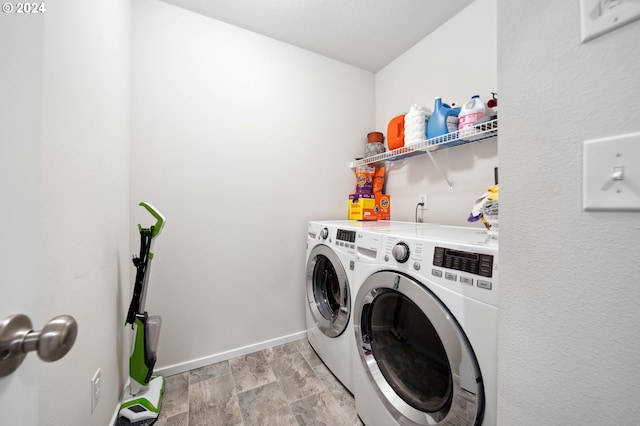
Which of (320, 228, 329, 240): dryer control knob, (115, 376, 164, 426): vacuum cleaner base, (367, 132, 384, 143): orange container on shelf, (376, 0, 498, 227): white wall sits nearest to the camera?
(115, 376, 164, 426): vacuum cleaner base

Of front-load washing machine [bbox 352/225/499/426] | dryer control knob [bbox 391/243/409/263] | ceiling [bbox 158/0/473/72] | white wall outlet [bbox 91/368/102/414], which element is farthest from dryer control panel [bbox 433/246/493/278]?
ceiling [bbox 158/0/473/72]

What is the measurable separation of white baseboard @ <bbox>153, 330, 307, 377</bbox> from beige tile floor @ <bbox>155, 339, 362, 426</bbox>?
0.03 metres

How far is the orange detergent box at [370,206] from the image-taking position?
195 centimetres

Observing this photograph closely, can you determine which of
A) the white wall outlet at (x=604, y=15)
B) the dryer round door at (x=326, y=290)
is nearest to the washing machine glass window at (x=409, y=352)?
the dryer round door at (x=326, y=290)

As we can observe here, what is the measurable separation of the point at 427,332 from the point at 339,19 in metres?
2.02

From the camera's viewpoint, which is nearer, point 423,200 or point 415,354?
point 415,354

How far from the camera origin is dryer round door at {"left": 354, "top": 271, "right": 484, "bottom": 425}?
70 cm

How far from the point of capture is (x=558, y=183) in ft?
1.36

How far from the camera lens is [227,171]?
1.66m

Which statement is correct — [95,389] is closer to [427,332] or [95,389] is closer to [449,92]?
[427,332]

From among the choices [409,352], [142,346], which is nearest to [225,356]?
[142,346]

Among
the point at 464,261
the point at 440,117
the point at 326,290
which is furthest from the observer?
the point at 326,290

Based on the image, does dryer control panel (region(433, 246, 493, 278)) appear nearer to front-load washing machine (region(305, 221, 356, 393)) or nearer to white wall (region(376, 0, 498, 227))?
front-load washing machine (region(305, 221, 356, 393))

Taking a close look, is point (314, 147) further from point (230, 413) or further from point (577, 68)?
point (230, 413)
